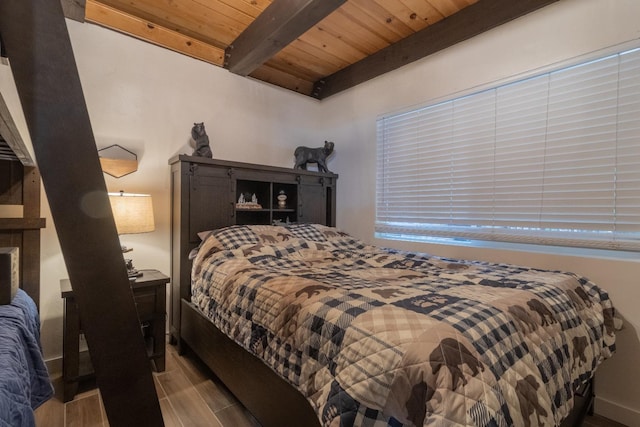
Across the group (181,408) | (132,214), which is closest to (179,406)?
(181,408)

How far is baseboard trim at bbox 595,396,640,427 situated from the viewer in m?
1.66

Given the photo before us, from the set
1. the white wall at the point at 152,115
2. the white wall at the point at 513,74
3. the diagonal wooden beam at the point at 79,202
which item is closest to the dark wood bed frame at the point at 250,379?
the white wall at the point at 513,74

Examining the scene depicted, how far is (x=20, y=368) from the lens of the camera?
0.92 meters

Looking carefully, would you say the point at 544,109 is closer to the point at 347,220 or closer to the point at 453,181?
the point at 453,181

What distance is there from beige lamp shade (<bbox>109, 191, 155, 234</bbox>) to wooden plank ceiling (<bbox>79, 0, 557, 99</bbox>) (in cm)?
133

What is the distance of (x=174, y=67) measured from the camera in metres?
2.57

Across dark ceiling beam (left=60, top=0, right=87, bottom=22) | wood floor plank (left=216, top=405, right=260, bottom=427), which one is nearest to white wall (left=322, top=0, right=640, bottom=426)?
wood floor plank (left=216, top=405, right=260, bottom=427)

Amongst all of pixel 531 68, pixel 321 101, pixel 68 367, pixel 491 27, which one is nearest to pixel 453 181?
pixel 531 68

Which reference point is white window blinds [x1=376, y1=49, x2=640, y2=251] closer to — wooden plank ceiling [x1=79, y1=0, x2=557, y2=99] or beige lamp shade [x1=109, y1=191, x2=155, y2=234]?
wooden plank ceiling [x1=79, y1=0, x2=557, y2=99]

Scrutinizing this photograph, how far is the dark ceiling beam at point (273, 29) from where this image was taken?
1.90 meters

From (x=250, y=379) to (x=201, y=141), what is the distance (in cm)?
186

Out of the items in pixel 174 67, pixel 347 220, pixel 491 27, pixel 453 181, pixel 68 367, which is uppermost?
pixel 491 27

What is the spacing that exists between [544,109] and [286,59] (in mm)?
2230

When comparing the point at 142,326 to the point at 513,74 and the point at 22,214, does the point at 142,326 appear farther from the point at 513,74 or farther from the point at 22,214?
the point at 513,74
